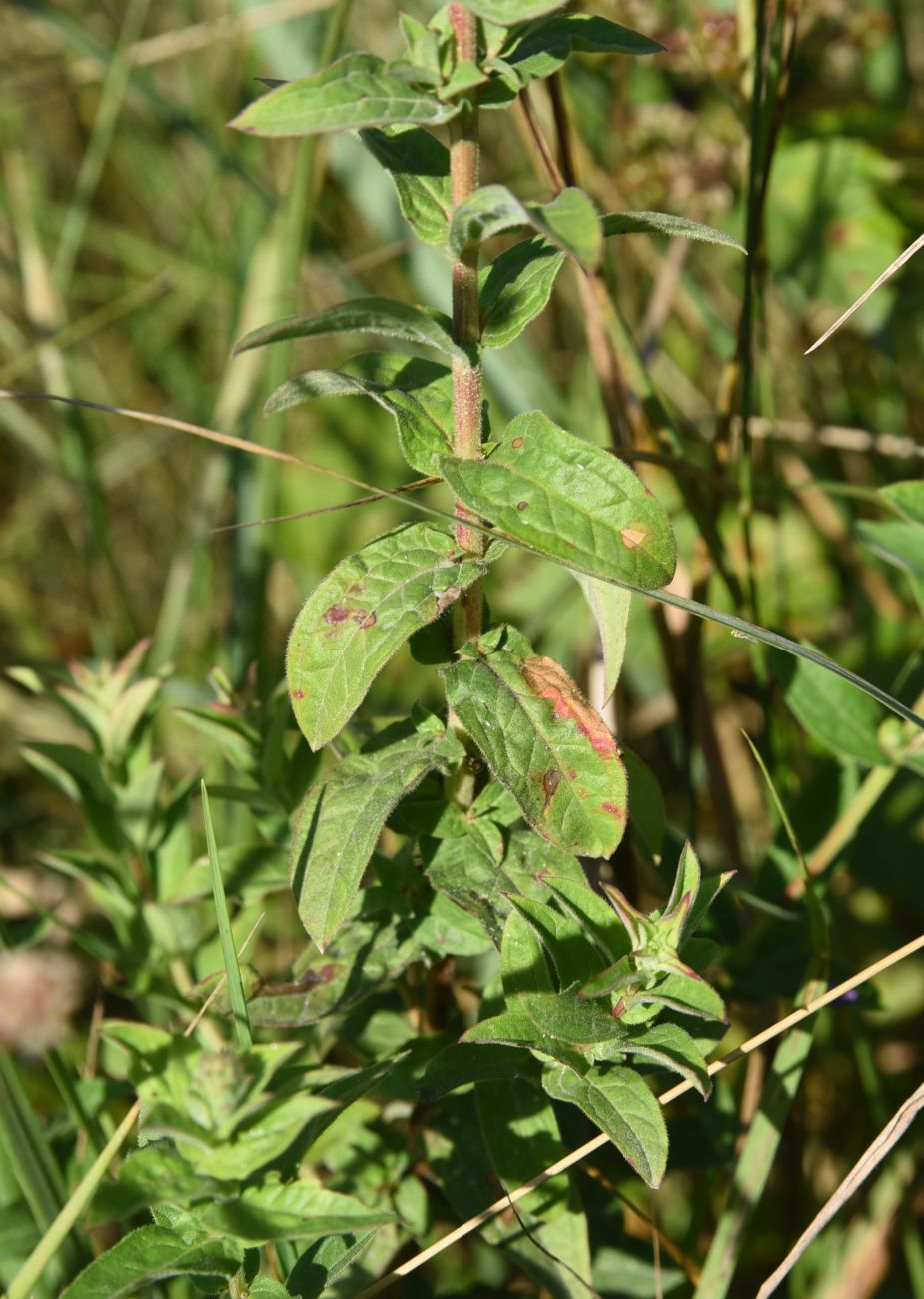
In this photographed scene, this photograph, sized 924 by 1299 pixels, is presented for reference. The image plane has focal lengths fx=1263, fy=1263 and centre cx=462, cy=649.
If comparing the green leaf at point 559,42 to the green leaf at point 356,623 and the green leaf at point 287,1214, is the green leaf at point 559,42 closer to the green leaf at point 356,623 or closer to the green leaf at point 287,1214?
the green leaf at point 356,623

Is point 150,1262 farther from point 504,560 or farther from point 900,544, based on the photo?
point 504,560

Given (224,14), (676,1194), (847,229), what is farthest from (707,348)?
(676,1194)

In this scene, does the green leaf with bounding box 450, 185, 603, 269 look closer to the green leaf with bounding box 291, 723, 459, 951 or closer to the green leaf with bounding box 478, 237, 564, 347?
the green leaf with bounding box 478, 237, 564, 347

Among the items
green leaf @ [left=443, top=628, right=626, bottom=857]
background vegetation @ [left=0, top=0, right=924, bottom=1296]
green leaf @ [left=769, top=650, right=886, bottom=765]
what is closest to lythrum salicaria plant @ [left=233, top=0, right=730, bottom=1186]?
green leaf @ [left=443, top=628, right=626, bottom=857]

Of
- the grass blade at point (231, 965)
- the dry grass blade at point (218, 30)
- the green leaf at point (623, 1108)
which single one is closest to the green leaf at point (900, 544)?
Answer: the green leaf at point (623, 1108)

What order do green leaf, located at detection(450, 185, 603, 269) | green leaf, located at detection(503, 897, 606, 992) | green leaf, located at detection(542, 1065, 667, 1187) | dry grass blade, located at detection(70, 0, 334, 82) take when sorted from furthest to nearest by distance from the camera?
dry grass blade, located at detection(70, 0, 334, 82)
green leaf, located at detection(503, 897, 606, 992)
green leaf, located at detection(542, 1065, 667, 1187)
green leaf, located at detection(450, 185, 603, 269)

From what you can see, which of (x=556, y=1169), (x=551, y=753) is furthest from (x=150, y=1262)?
(x=551, y=753)
